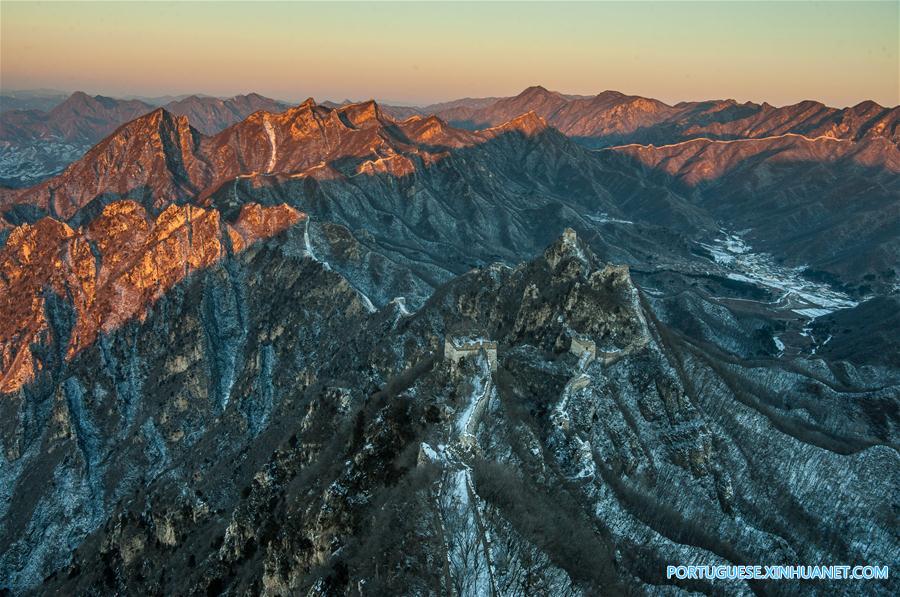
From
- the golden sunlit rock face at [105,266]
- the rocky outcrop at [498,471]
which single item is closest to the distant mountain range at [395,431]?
the rocky outcrop at [498,471]

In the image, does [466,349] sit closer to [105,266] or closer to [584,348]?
[584,348]

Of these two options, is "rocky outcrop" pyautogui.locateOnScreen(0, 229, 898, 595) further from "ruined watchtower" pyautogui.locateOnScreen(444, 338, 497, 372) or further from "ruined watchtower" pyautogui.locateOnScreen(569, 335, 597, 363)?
"ruined watchtower" pyautogui.locateOnScreen(569, 335, 597, 363)

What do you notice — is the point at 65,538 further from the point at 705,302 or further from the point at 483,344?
the point at 705,302

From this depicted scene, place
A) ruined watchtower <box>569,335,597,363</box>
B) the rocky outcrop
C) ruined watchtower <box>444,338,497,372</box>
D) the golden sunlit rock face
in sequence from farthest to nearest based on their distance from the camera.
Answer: the golden sunlit rock face
ruined watchtower <box>569,335,597,363</box>
ruined watchtower <box>444,338,497,372</box>
the rocky outcrop

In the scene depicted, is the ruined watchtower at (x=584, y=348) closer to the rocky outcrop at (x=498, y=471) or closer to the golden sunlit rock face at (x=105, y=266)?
the rocky outcrop at (x=498, y=471)

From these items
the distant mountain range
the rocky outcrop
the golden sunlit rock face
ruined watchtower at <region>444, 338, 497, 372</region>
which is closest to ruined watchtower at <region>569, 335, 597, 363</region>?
the distant mountain range

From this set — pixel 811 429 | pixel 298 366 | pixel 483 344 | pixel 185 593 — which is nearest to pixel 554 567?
pixel 483 344

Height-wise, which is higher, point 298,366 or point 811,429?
point 811,429
